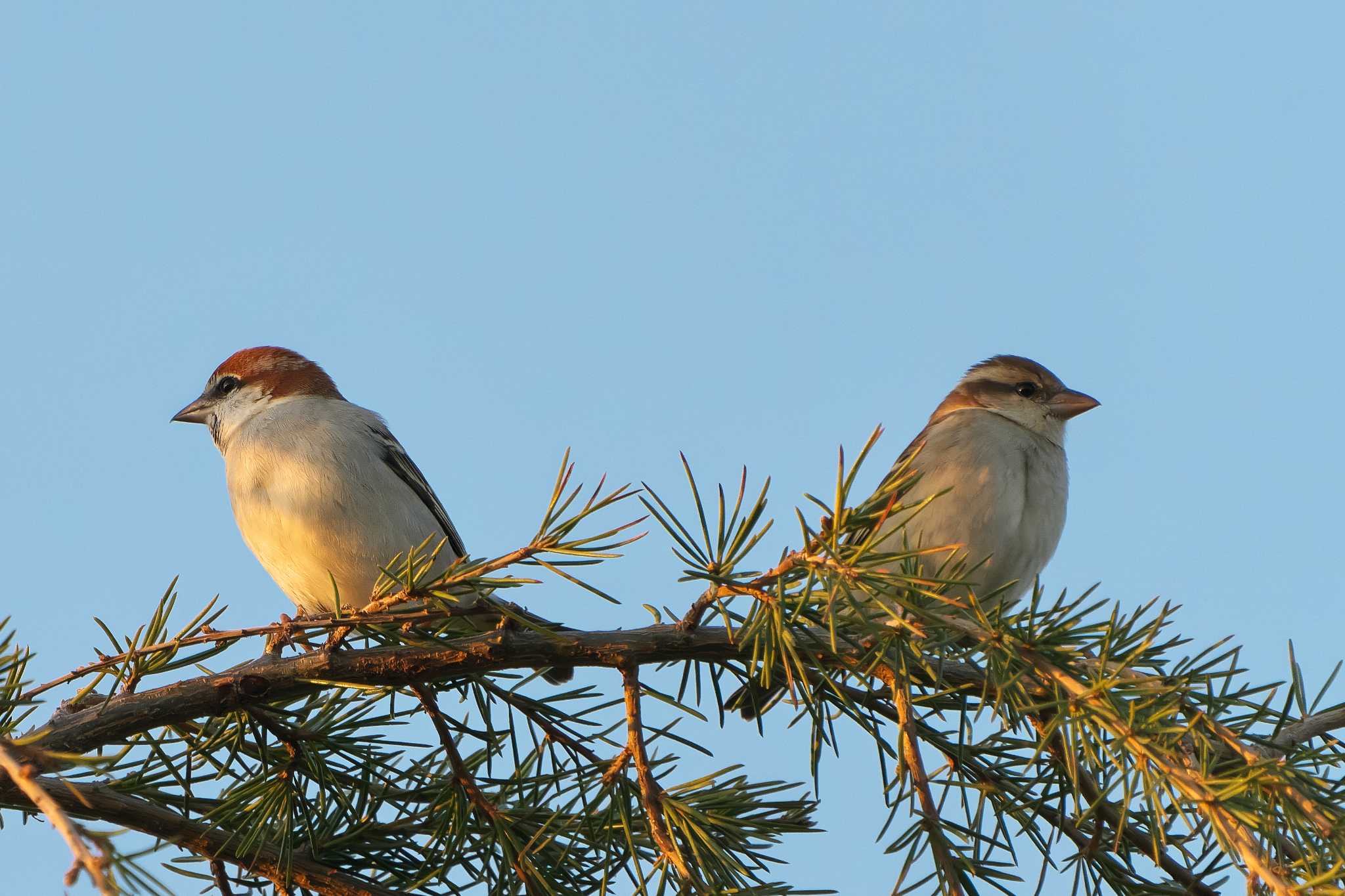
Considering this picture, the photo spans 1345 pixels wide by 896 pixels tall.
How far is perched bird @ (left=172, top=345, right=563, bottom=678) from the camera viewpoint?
634cm

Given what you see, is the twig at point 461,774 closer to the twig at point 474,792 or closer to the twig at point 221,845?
the twig at point 474,792

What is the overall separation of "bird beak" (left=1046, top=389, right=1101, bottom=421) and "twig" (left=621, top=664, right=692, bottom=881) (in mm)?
5539

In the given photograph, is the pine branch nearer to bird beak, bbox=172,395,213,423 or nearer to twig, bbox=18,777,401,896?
twig, bbox=18,777,401,896

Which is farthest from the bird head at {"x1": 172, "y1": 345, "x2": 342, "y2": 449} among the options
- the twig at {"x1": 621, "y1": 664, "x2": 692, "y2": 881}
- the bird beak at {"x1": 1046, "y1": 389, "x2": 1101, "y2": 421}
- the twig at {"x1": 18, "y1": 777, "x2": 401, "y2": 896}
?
the twig at {"x1": 621, "y1": 664, "x2": 692, "y2": 881}

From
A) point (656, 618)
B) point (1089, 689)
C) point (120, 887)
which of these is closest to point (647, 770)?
point (656, 618)

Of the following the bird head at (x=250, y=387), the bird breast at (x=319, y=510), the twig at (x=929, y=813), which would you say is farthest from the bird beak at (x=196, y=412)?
the twig at (x=929, y=813)

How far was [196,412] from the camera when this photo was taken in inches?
311

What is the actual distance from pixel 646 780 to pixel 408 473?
4701 mm

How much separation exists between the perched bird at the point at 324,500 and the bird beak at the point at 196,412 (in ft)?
1.86

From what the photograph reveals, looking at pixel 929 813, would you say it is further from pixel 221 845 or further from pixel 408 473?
pixel 408 473

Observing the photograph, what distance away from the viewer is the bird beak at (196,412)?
7871mm

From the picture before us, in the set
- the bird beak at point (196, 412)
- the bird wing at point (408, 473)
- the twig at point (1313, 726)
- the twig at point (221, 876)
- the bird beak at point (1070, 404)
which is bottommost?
the twig at point (221, 876)

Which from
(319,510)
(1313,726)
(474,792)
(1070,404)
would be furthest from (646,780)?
(1070,404)

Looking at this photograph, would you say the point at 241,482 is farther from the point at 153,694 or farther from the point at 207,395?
the point at 153,694
